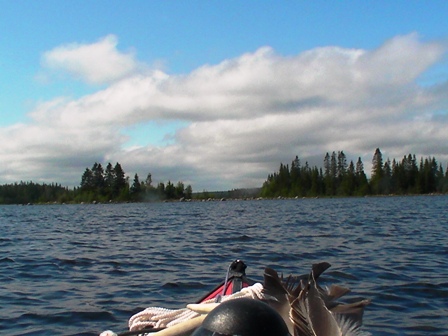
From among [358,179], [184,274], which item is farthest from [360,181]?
[184,274]

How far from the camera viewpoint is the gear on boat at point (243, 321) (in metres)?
2.47

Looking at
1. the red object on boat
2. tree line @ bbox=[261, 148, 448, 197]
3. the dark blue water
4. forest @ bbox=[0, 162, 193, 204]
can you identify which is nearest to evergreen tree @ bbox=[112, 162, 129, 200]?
forest @ bbox=[0, 162, 193, 204]

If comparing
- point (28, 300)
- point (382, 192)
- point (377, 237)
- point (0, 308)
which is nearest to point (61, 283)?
point (28, 300)

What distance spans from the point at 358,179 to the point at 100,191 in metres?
83.0

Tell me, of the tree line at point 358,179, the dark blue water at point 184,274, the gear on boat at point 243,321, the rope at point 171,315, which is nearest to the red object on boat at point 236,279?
the rope at point 171,315

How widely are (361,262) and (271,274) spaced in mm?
11796

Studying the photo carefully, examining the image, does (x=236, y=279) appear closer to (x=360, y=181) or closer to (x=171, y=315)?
(x=171, y=315)

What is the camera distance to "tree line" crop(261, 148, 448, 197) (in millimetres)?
153750

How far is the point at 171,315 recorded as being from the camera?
4.80 metres

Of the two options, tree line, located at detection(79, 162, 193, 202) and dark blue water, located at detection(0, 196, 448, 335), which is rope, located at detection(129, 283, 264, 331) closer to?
dark blue water, located at detection(0, 196, 448, 335)

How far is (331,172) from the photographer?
174750 mm

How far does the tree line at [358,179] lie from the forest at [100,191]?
39003 mm

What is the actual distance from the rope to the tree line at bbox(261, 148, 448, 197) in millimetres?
156933

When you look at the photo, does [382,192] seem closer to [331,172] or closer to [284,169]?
[331,172]
